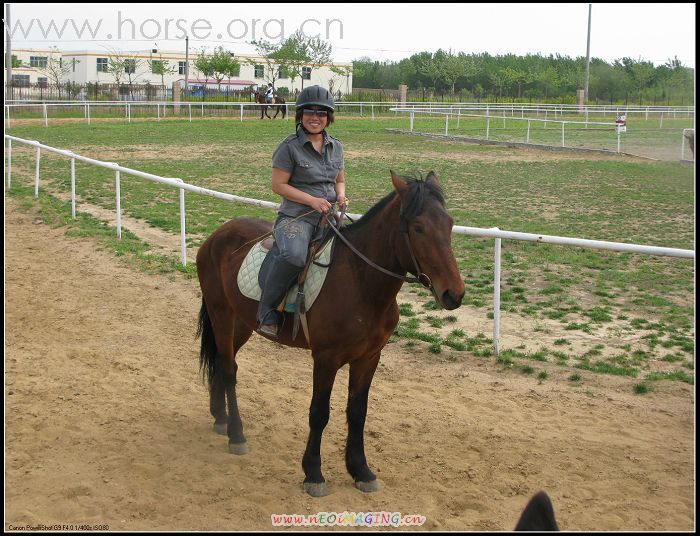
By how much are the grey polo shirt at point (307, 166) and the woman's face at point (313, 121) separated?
6 cm

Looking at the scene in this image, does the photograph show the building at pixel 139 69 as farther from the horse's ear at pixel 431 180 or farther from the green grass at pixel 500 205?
the horse's ear at pixel 431 180

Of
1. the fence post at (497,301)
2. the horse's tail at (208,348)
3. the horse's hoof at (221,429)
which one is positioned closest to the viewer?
the horse's hoof at (221,429)

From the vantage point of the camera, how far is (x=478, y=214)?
14305 mm

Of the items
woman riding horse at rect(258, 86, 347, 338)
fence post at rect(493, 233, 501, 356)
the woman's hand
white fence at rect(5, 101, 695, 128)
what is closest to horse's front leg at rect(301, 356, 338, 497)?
woman riding horse at rect(258, 86, 347, 338)

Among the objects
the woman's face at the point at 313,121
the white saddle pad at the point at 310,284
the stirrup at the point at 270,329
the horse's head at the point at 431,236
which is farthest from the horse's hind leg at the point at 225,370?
the horse's head at the point at 431,236

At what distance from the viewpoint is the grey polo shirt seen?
4.85 meters

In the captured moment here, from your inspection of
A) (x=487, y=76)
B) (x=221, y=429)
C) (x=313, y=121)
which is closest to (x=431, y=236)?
(x=313, y=121)

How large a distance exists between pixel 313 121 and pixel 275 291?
111cm

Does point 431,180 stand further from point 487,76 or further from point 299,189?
point 487,76

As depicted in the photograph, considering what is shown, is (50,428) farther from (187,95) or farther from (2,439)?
(187,95)

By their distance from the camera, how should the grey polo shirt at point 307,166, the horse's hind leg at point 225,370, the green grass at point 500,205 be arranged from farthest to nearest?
1. the green grass at point 500,205
2. the horse's hind leg at point 225,370
3. the grey polo shirt at point 307,166

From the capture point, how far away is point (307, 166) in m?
4.86

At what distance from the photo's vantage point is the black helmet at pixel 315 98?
4793 mm

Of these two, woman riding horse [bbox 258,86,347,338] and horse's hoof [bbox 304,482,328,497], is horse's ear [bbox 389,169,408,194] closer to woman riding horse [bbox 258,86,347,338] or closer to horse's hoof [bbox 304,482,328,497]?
woman riding horse [bbox 258,86,347,338]
